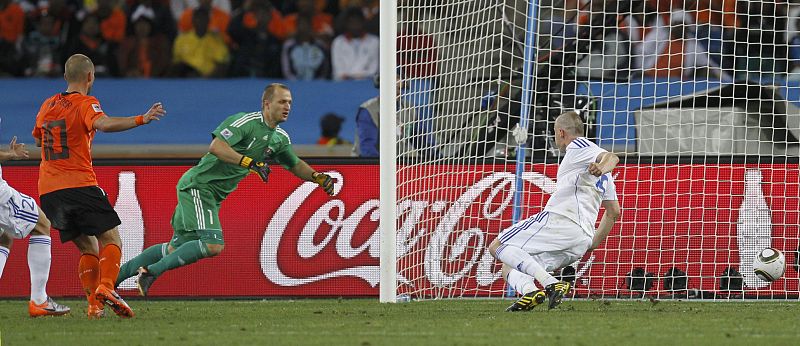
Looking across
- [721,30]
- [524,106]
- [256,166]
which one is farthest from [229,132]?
[721,30]

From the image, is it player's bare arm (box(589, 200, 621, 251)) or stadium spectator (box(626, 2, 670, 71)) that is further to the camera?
stadium spectator (box(626, 2, 670, 71))

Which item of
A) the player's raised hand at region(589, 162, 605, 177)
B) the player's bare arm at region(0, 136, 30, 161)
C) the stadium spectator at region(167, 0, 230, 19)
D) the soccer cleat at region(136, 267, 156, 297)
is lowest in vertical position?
the soccer cleat at region(136, 267, 156, 297)

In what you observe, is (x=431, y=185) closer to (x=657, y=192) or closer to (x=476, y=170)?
(x=476, y=170)

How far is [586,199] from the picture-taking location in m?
9.18

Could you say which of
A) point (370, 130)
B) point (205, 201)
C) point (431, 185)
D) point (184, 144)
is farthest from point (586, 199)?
point (184, 144)

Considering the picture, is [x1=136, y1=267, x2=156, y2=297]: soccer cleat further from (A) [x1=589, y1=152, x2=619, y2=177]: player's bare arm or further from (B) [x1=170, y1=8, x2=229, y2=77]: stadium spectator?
(B) [x1=170, y1=8, x2=229, y2=77]: stadium spectator

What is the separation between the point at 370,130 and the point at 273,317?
15.5 ft

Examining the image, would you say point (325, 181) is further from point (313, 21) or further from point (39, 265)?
point (313, 21)

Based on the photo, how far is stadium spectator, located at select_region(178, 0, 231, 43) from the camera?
17609 millimetres

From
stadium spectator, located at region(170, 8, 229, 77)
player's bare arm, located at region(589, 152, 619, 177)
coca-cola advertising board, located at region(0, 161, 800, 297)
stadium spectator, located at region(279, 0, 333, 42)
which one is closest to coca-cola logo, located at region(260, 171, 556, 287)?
coca-cola advertising board, located at region(0, 161, 800, 297)

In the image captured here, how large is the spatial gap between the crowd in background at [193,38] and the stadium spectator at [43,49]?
0.01 meters

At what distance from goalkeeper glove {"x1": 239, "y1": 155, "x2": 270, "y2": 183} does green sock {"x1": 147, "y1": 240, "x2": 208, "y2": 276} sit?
781 millimetres

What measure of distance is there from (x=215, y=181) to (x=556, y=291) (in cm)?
287

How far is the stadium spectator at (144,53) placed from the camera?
17344 mm
